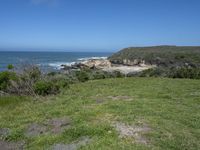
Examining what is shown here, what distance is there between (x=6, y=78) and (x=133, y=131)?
7718 mm

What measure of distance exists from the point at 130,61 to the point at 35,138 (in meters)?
34.4

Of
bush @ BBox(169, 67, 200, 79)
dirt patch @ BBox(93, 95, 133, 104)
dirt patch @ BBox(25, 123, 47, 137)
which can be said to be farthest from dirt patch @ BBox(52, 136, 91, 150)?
bush @ BBox(169, 67, 200, 79)

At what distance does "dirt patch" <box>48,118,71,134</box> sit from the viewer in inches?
214

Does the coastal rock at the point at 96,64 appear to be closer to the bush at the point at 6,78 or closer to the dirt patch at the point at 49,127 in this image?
the bush at the point at 6,78

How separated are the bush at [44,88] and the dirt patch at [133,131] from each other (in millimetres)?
5549

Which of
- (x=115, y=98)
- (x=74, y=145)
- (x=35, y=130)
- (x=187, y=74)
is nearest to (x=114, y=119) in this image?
(x=74, y=145)

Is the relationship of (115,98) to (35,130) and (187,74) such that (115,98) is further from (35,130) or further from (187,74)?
(187,74)

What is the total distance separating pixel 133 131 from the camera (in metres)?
5.06

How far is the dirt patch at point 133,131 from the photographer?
4728mm

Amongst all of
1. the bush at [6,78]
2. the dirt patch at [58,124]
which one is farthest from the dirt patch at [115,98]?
the bush at [6,78]

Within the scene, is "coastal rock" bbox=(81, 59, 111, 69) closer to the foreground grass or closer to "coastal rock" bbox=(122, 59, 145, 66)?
"coastal rock" bbox=(122, 59, 145, 66)

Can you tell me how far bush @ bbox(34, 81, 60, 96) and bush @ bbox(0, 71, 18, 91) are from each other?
3.94ft

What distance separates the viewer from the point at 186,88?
10.8m

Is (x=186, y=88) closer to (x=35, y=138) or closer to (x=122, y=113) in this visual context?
(x=122, y=113)
